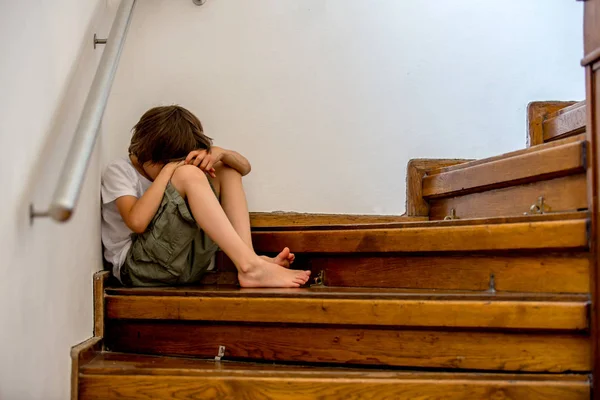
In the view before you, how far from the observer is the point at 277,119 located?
2.11 meters

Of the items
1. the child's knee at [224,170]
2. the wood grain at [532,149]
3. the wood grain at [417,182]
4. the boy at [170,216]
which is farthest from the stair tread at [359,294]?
the wood grain at [417,182]

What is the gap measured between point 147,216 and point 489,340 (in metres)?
0.85

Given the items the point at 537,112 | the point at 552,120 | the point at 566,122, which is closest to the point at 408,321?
the point at 566,122

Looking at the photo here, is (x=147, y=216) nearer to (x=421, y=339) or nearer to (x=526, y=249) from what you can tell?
(x=421, y=339)

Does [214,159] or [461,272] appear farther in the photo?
[214,159]

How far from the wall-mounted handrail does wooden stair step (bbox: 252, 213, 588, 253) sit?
689 mm

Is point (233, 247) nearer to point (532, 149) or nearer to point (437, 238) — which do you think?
point (437, 238)

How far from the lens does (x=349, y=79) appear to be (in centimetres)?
214

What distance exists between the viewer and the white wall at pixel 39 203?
923 millimetres

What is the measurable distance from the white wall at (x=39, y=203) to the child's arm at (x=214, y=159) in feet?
1.04

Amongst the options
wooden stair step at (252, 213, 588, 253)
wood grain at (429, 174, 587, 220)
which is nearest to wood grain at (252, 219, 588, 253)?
wooden stair step at (252, 213, 588, 253)

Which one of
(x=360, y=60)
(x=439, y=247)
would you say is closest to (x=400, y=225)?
(x=439, y=247)

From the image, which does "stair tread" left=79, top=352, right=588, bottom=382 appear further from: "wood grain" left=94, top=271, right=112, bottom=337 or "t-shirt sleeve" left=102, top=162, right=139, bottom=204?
"t-shirt sleeve" left=102, top=162, right=139, bottom=204

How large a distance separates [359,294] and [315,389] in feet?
0.74
